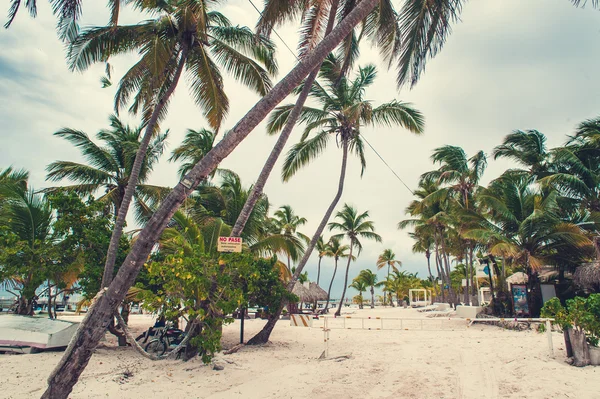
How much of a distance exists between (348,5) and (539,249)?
537 inches

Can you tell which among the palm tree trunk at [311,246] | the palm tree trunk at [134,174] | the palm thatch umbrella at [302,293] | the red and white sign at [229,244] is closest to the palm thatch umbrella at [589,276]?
the palm tree trunk at [311,246]

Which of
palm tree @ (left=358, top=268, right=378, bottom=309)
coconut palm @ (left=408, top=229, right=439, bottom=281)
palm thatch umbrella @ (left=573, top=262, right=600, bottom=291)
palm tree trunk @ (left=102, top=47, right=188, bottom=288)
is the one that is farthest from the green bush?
palm tree @ (left=358, top=268, right=378, bottom=309)

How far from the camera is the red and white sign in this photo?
844 cm

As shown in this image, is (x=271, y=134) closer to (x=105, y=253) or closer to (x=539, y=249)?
(x=105, y=253)

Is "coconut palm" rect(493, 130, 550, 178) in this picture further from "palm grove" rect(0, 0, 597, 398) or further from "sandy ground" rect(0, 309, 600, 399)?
"sandy ground" rect(0, 309, 600, 399)

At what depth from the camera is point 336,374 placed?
26.0 ft

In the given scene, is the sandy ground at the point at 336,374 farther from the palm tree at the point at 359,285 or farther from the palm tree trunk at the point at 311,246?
the palm tree at the point at 359,285

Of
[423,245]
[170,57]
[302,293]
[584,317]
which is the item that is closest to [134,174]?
[170,57]

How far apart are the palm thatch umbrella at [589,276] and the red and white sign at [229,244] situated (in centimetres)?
1422

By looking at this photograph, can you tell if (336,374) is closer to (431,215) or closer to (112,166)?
(112,166)

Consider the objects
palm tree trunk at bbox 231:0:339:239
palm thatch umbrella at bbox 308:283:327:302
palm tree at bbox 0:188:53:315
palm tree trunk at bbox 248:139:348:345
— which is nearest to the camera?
palm tree trunk at bbox 231:0:339:239

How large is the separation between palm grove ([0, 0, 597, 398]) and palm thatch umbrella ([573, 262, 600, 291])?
1.04m

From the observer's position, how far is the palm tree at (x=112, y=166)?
1365cm

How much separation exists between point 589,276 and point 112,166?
18.3m
